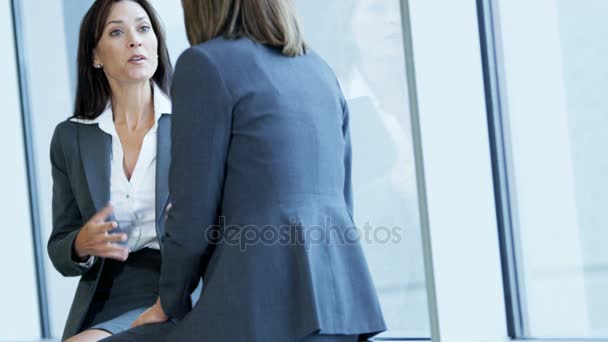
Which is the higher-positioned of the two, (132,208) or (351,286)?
(132,208)

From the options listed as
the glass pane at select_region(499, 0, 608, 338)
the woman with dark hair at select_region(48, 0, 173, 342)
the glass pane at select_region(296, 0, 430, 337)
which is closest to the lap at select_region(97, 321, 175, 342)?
the woman with dark hair at select_region(48, 0, 173, 342)

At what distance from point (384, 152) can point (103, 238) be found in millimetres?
1023

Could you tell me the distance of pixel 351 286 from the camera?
1.54 m

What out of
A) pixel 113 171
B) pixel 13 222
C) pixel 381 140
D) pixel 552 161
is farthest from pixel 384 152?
pixel 13 222

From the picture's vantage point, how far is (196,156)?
1459mm

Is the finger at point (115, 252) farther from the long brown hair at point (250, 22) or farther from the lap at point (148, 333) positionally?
the long brown hair at point (250, 22)

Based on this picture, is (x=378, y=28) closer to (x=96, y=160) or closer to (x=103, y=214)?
(x=96, y=160)

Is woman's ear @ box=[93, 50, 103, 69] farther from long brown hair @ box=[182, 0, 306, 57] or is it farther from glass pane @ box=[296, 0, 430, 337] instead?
long brown hair @ box=[182, 0, 306, 57]

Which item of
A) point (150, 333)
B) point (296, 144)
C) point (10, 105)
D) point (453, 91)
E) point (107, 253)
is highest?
point (10, 105)

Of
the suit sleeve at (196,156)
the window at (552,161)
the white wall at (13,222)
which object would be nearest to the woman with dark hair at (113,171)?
the suit sleeve at (196,156)

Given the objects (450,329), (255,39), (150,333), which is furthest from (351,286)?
(450,329)

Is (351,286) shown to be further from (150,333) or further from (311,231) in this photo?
(150,333)

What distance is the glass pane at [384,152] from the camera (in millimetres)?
2590

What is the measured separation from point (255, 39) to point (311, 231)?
A: 0.40m
